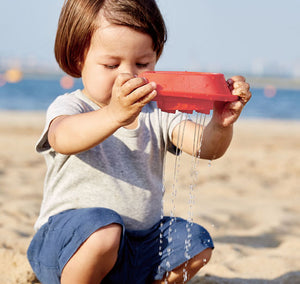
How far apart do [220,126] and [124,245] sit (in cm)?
57

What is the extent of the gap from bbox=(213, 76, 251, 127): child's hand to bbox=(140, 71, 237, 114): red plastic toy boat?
0.33 ft

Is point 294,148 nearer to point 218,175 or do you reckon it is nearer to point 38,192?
point 218,175

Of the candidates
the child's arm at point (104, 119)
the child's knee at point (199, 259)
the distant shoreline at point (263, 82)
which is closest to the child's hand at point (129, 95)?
the child's arm at point (104, 119)

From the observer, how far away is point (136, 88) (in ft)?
4.12

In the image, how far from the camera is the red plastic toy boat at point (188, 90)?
1247 millimetres

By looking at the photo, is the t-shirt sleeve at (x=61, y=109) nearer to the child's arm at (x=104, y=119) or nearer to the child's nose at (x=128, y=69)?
the child's arm at (x=104, y=119)

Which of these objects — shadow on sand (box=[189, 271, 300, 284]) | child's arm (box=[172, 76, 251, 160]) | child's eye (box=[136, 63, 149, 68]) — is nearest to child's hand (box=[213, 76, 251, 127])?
child's arm (box=[172, 76, 251, 160])

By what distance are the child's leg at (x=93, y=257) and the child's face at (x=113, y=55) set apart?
1.66ft

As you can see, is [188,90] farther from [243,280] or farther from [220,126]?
[243,280]

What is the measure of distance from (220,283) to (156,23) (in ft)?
3.87

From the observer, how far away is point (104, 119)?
137cm

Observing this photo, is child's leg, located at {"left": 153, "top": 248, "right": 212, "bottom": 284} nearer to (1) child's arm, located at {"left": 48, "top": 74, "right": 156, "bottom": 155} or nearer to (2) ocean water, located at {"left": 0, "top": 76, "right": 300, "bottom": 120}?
(1) child's arm, located at {"left": 48, "top": 74, "right": 156, "bottom": 155}

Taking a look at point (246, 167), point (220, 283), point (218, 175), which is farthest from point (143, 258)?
point (246, 167)

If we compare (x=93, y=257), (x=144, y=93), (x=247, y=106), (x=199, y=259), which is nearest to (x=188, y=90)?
(x=144, y=93)
